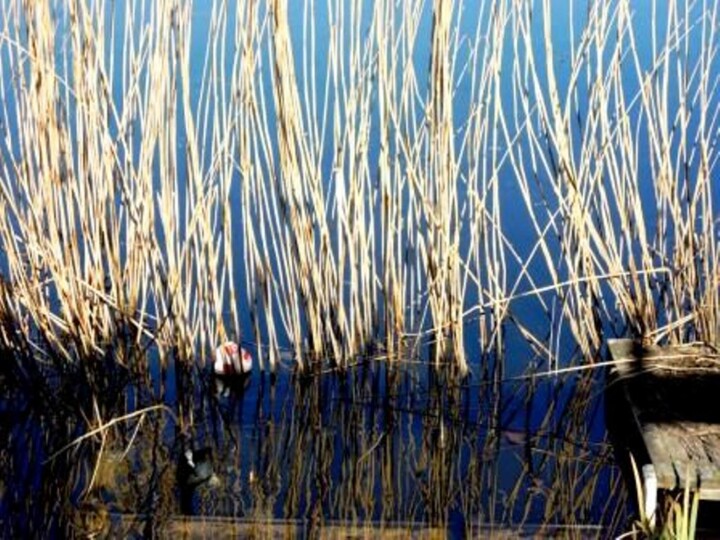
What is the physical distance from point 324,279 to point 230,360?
289 mm

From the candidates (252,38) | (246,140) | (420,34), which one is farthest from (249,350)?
(420,34)

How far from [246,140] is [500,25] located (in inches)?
22.5

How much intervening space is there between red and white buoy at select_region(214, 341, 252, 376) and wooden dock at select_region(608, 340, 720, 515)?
0.81 meters

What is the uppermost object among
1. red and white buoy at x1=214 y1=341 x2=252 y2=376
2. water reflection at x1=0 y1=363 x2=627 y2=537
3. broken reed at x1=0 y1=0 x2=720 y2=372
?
broken reed at x1=0 y1=0 x2=720 y2=372

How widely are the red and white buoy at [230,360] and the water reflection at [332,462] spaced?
0.15 feet

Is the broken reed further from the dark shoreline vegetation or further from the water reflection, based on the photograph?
the water reflection

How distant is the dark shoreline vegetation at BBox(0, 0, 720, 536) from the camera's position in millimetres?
2613

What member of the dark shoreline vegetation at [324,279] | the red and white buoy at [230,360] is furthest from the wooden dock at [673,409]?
the red and white buoy at [230,360]

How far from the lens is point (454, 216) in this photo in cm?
288

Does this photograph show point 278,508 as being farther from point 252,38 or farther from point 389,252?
point 252,38

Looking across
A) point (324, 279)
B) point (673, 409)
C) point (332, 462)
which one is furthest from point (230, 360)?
point (673, 409)

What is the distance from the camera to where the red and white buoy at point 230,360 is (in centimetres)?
297

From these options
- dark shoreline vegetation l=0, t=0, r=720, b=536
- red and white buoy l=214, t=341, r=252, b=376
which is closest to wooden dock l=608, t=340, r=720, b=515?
dark shoreline vegetation l=0, t=0, r=720, b=536

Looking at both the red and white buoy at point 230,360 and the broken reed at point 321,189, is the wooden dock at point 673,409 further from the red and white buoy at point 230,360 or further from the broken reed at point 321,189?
the red and white buoy at point 230,360
